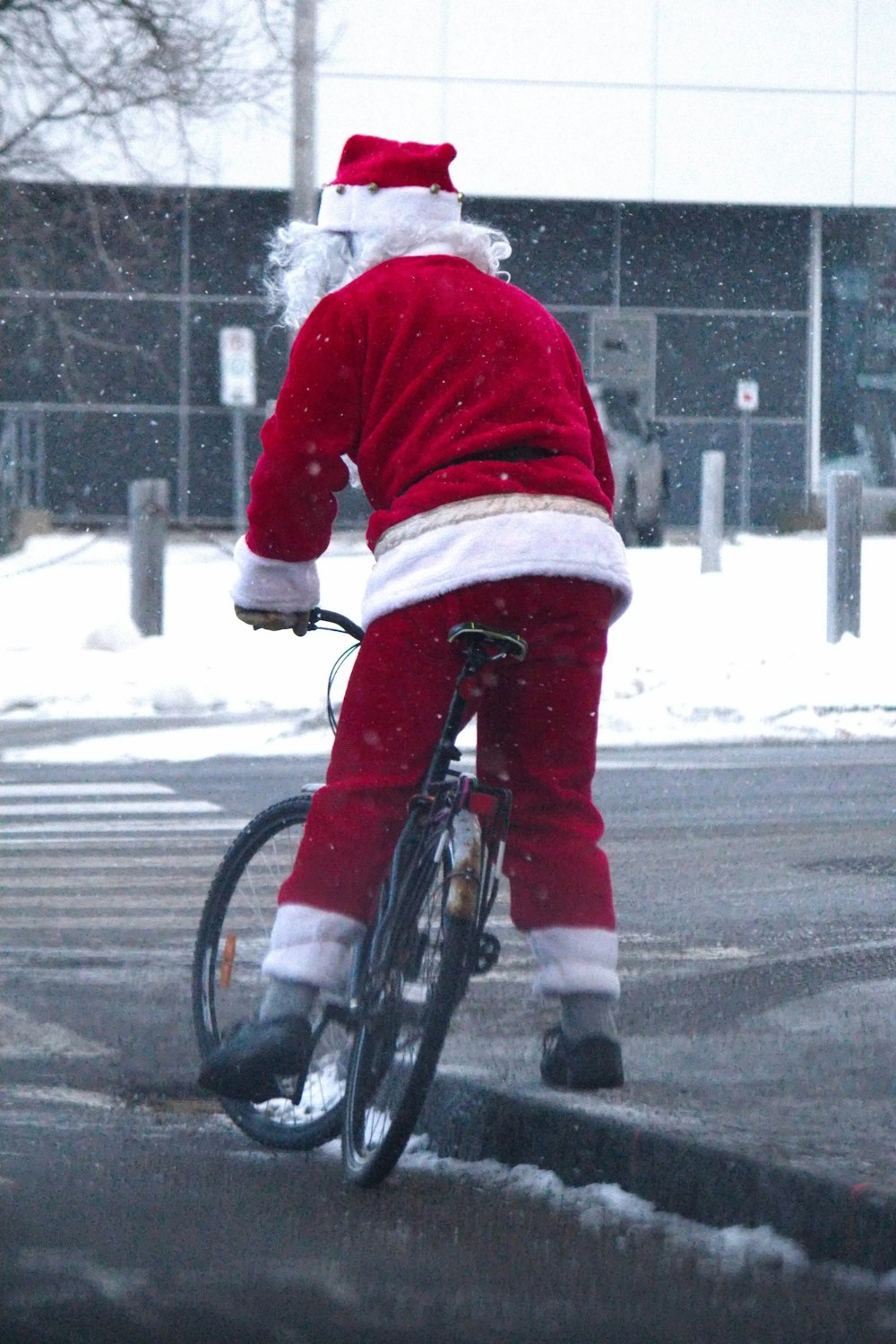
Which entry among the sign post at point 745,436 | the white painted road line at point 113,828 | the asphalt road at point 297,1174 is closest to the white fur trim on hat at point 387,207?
the asphalt road at point 297,1174

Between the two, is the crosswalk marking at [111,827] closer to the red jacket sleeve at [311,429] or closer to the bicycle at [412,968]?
the bicycle at [412,968]

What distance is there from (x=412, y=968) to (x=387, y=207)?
51.9 inches

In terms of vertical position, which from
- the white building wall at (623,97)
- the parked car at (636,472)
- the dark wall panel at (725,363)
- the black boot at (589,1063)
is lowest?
the black boot at (589,1063)

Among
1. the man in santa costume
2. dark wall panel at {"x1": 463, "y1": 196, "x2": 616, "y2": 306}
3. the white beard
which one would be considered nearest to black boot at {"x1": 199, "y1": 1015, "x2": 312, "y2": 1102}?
the man in santa costume

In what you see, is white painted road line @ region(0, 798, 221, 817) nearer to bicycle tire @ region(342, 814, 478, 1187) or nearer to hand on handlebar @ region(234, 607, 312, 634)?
hand on handlebar @ region(234, 607, 312, 634)

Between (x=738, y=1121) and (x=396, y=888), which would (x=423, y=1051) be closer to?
(x=396, y=888)

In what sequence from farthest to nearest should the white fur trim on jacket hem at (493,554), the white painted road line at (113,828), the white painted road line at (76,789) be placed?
the white painted road line at (76,789) → the white painted road line at (113,828) → the white fur trim on jacket hem at (493,554)

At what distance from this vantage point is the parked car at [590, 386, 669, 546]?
2202 cm

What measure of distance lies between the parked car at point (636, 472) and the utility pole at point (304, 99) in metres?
5.55

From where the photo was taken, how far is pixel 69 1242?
3.44 metres

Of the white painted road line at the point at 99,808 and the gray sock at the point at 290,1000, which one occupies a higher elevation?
the gray sock at the point at 290,1000

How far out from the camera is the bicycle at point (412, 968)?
11.5ft

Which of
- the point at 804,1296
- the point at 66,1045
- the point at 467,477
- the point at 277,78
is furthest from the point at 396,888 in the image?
the point at 277,78

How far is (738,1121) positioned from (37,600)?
14.2m
